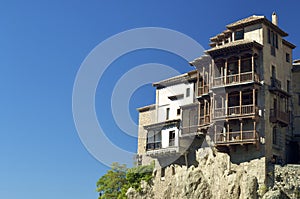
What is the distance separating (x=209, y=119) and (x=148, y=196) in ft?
43.8

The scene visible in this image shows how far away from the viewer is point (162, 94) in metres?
66.4

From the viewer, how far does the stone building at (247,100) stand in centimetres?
4953

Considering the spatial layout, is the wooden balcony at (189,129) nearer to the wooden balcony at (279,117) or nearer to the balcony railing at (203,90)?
Answer: the balcony railing at (203,90)

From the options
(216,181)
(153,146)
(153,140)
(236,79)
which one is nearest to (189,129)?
(153,146)

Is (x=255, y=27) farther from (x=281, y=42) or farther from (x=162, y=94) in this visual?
(x=162, y=94)

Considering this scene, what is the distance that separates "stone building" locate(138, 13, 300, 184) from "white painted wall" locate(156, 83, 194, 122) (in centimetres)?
197

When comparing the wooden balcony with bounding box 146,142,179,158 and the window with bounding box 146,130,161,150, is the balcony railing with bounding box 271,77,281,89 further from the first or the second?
the window with bounding box 146,130,161,150

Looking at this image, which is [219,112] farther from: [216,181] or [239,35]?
[239,35]

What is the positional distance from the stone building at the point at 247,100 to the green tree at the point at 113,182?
973cm

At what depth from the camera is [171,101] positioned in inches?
2530

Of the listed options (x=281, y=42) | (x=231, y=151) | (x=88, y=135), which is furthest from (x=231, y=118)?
(x=88, y=135)

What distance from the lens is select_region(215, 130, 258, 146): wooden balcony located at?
4862 centimetres

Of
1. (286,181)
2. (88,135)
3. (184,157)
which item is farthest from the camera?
(184,157)

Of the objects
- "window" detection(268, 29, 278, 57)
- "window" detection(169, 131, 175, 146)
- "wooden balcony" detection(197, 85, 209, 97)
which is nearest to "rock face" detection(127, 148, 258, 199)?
"window" detection(169, 131, 175, 146)
